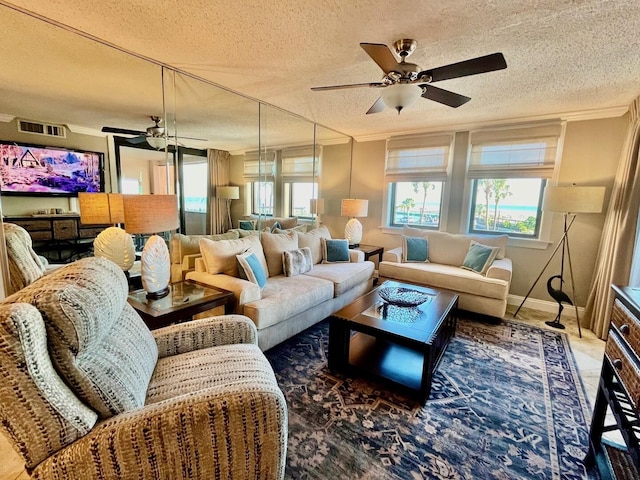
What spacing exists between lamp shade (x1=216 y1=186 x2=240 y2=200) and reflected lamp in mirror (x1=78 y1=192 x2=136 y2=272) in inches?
45.5

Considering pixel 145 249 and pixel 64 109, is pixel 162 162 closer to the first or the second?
pixel 64 109

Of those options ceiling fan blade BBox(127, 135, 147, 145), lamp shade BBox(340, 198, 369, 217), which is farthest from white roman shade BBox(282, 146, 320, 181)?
ceiling fan blade BBox(127, 135, 147, 145)


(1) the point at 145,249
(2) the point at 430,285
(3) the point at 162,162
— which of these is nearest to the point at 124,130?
(3) the point at 162,162

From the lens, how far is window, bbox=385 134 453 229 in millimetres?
4379

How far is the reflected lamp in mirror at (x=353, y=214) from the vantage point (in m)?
4.68

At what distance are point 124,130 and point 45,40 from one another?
2.23ft

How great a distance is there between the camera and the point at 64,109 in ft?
7.45

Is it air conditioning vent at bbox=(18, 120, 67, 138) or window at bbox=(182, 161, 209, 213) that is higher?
air conditioning vent at bbox=(18, 120, 67, 138)

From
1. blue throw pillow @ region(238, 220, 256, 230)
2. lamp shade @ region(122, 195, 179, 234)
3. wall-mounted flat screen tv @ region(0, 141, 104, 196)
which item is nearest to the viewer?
wall-mounted flat screen tv @ region(0, 141, 104, 196)

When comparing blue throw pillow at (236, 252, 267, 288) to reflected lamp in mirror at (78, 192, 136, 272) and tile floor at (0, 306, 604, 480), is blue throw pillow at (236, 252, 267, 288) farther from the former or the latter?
tile floor at (0, 306, 604, 480)

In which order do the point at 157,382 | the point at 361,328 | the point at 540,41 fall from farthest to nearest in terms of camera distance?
the point at 361,328 < the point at 540,41 < the point at 157,382

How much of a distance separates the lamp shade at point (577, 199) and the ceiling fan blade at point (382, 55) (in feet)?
7.95

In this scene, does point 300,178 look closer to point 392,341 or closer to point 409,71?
point 409,71

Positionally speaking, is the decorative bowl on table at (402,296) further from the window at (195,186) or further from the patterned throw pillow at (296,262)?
the window at (195,186)
